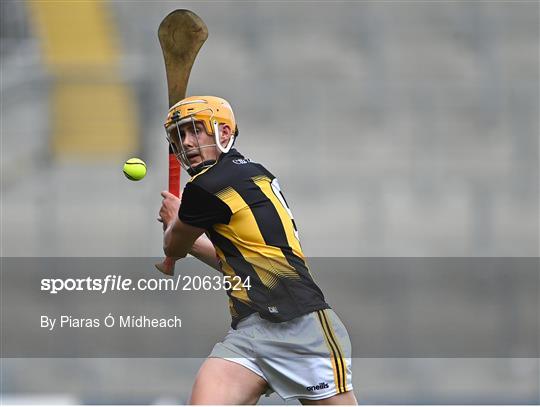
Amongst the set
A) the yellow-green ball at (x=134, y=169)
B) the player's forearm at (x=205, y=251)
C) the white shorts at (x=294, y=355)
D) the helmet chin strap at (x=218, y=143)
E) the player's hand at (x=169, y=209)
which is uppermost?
the helmet chin strap at (x=218, y=143)

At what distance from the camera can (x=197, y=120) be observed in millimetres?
3189

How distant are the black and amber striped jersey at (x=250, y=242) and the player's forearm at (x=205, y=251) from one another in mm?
214

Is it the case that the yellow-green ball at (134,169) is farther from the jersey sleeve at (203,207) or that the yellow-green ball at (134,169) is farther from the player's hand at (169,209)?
the jersey sleeve at (203,207)

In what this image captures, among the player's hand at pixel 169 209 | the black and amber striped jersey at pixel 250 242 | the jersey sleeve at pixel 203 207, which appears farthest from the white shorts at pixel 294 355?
the player's hand at pixel 169 209

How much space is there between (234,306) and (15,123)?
9.32ft

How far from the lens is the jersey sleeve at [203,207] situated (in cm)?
309

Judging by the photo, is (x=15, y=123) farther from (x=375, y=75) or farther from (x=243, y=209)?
(x=243, y=209)

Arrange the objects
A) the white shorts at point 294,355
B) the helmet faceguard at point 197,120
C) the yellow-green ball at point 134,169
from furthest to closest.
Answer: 1. the yellow-green ball at point 134,169
2. the helmet faceguard at point 197,120
3. the white shorts at point 294,355

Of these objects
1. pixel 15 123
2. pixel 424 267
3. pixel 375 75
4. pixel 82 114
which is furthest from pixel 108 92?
pixel 424 267

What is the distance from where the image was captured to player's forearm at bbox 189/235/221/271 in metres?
3.37

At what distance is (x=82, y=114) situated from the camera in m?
5.51

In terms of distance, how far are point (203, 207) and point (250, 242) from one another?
0.58 feet

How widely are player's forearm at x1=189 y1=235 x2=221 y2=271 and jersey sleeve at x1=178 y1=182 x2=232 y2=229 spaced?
11.0 inches

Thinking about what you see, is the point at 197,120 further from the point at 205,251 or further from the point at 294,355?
the point at 294,355
